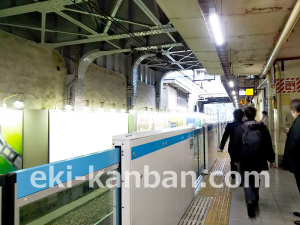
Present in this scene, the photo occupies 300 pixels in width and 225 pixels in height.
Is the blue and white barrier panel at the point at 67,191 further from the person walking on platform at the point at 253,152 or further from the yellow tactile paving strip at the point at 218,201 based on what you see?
the person walking on platform at the point at 253,152

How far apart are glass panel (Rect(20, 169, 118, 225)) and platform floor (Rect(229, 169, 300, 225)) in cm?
202

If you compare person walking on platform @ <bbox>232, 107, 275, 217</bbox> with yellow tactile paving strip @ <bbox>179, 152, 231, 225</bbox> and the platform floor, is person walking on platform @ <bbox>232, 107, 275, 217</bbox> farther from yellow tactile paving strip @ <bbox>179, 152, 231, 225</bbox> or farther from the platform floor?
yellow tactile paving strip @ <bbox>179, 152, 231, 225</bbox>

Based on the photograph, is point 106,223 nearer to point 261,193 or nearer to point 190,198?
point 190,198

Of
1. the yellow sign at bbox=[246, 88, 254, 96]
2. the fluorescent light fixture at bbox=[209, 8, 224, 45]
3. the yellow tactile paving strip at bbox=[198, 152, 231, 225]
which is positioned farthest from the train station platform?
the yellow sign at bbox=[246, 88, 254, 96]

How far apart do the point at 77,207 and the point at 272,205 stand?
10.8 feet

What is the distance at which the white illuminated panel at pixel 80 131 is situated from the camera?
5.84m

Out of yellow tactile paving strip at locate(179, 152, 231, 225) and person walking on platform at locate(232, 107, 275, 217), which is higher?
person walking on platform at locate(232, 107, 275, 217)

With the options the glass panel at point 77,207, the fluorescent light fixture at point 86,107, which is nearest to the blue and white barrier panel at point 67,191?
the glass panel at point 77,207

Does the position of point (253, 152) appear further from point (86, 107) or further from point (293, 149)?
point (86, 107)

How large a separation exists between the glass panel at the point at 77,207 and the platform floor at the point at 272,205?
202 cm

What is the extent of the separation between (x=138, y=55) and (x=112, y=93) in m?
2.00

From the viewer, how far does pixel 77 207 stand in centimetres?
188

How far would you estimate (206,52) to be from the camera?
567cm

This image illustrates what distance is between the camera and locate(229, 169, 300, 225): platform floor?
10.8 ft
